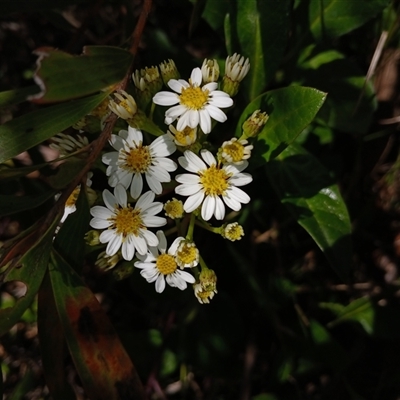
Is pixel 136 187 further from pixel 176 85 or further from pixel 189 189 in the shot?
pixel 176 85

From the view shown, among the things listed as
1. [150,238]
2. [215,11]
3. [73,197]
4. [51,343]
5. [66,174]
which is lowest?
[51,343]

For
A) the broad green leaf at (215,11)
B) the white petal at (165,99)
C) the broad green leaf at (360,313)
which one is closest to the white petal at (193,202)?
the white petal at (165,99)

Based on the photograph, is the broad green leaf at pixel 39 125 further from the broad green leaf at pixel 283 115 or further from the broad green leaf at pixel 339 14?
the broad green leaf at pixel 339 14

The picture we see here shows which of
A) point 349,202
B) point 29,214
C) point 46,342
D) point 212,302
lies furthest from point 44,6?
point 349,202

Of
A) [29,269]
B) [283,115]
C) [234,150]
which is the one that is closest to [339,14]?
[283,115]

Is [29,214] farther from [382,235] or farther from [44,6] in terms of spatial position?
[382,235]

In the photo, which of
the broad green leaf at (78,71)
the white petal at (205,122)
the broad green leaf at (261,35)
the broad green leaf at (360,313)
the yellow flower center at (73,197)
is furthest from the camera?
the broad green leaf at (360,313)
